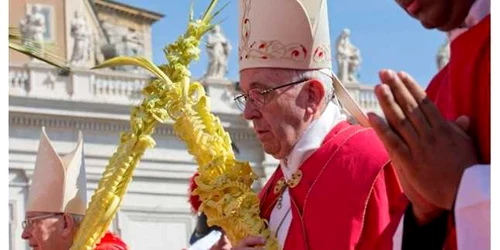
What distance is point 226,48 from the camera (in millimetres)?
21156

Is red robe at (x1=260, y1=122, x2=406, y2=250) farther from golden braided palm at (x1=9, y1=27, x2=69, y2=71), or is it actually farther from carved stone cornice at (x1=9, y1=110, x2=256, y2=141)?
carved stone cornice at (x1=9, y1=110, x2=256, y2=141)

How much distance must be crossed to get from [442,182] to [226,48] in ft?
62.8

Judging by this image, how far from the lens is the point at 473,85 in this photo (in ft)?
7.02

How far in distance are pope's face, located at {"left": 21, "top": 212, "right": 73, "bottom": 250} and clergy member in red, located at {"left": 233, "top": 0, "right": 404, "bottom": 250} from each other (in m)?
1.28

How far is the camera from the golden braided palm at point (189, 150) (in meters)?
3.64

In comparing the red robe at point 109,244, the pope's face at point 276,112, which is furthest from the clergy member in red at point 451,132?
the red robe at point 109,244

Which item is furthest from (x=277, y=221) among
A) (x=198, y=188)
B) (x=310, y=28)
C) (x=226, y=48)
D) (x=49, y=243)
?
(x=226, y=48)

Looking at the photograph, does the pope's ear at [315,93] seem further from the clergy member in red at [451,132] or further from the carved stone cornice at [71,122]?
the carved stone cornice at [71,122]

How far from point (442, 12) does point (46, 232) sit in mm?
2955

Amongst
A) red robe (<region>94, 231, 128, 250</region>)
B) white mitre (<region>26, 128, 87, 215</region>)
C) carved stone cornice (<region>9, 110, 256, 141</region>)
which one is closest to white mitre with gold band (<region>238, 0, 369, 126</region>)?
red robe (<region>94, 231, 128, 250</region>)

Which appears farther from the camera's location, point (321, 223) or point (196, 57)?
point (196, 57)

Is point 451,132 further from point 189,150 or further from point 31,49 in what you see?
point 31,49

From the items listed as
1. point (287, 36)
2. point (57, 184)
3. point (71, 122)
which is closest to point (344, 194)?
point (287, 36)
